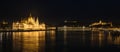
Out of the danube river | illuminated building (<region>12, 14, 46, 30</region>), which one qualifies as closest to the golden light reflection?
the danube river

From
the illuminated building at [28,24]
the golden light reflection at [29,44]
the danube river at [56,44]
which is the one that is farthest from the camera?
the illuminated building at [28,24]

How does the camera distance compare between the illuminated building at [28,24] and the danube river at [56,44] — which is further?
the illuminated building at [28,24]

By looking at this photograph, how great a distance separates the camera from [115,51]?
34219 mm

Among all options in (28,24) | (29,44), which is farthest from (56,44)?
Answer: (28,24)

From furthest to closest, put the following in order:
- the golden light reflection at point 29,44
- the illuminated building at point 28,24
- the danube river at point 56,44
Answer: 1. the illuminated building at point 28,24
2. the danube river at point 56,44
3. the golden light reflection at point 29,44

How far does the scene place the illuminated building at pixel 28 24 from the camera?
464ft

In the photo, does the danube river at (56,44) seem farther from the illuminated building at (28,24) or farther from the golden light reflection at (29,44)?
the illuminated building at (28,24)

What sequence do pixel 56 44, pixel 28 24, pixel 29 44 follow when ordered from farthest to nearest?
pixel 28 24 < pixel 56 44 < pixel 29 44

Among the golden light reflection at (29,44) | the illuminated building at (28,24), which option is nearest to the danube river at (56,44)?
the golden light reflection at (29,44)

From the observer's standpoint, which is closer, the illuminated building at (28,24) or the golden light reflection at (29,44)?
the golden light reflection at (29,44)

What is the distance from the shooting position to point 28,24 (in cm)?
14775

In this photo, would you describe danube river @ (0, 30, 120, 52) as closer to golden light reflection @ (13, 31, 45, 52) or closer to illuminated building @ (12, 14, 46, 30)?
golden light reflection @ (13, 31, 45, 52)

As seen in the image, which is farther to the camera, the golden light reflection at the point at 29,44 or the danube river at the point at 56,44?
the danube river at the point at 56,44

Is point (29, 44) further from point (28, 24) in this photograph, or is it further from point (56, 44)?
point (28, 24)
